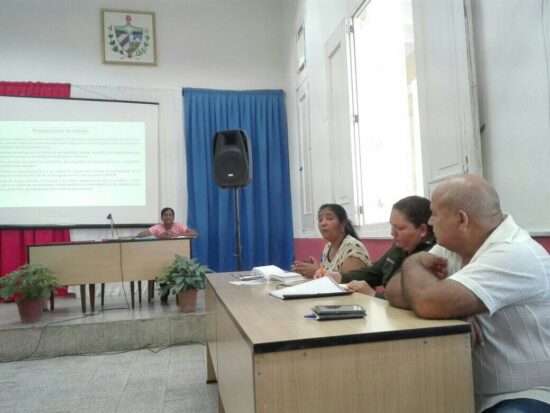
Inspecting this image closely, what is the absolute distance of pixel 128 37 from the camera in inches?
211

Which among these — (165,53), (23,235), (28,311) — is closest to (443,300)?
(28,311)

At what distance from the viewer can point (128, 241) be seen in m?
3.63

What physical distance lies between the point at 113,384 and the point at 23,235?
10.8ft

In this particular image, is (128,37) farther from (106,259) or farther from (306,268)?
(306,268)

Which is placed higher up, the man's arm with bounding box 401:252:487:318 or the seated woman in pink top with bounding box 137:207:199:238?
the seated woman in pink top with bounding box 137:207:199:238

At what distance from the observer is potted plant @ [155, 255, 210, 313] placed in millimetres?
3391

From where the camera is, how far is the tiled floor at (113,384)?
209cm

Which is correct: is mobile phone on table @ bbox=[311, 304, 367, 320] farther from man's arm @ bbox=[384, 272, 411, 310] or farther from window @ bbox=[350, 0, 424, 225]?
window @ bbox=[350, 0, 424, 225]

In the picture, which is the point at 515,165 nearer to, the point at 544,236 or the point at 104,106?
the point at 544,236

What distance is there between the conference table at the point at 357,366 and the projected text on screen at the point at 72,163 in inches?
180

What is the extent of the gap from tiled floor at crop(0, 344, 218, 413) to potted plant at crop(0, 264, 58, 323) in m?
0.42

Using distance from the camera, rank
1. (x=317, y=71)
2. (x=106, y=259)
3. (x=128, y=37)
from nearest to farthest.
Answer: (x=106, y=259), (x=317, y=71), (x=128, y=37)

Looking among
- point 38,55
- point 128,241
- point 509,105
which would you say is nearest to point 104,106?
point 38,55

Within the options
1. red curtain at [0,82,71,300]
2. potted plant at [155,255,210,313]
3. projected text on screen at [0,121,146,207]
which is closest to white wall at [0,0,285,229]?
red curtain at [0,82,71,300]
